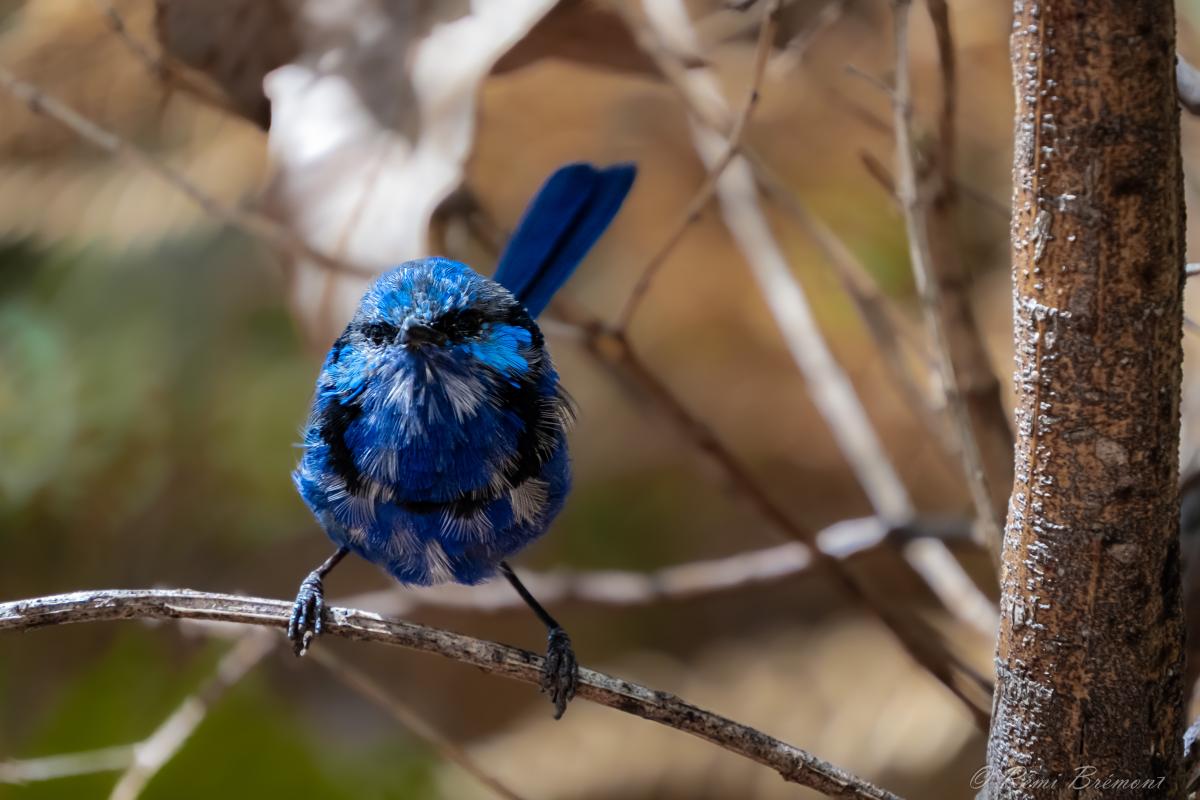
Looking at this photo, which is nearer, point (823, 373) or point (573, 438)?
point (823, 373)

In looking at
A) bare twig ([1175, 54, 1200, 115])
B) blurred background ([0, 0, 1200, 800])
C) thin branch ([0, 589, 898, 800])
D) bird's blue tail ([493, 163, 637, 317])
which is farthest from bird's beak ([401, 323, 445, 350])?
bare twig ([1175, 54, 1200, 115])

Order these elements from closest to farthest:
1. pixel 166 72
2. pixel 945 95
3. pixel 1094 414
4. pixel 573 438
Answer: pixel 1094 414, pixel 945 95, pixel 166 72, pixel 573 438

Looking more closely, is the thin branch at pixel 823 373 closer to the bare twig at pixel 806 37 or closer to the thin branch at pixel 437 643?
the bare twig at pixel 806 37

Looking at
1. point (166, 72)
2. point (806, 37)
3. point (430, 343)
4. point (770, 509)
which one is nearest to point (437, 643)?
point (430, 343)

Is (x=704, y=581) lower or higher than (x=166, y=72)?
lower

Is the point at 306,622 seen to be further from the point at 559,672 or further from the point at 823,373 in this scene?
Answer: the point at 823,373

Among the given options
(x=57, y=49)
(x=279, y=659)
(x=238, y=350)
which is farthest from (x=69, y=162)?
(x=279, y=659)

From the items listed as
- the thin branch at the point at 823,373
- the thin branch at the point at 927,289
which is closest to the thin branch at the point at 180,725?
the thin branch at the point at 823,373
